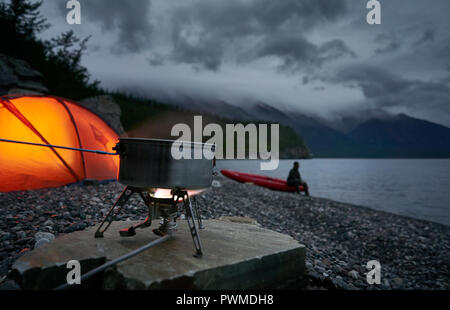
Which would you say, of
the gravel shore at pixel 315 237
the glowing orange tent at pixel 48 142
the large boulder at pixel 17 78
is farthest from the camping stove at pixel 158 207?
the large boulder at pixel 17 78

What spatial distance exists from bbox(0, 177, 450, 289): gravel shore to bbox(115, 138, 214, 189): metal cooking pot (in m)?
1.03

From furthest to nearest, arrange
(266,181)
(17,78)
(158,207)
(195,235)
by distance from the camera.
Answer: (266,181), (17,78), (158,207), (195,235)

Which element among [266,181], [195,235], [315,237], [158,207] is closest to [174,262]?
[195,235]

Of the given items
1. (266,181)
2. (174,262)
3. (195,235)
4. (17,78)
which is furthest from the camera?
(266,181)

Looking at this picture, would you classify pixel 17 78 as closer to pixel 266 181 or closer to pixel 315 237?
pixel 266 181

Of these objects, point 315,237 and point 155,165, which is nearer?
point 155,165

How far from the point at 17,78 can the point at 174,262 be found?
65.5 ft

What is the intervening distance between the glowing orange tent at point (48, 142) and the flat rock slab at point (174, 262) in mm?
5220

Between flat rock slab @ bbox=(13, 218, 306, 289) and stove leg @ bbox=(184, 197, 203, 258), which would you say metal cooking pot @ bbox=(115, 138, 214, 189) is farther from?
flat rock slab @ bbox=(13, 218, 306, 289)

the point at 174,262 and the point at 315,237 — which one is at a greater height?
the point at 174,262

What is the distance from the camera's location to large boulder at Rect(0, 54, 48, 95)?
1507 cm

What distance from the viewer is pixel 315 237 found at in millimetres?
7164
